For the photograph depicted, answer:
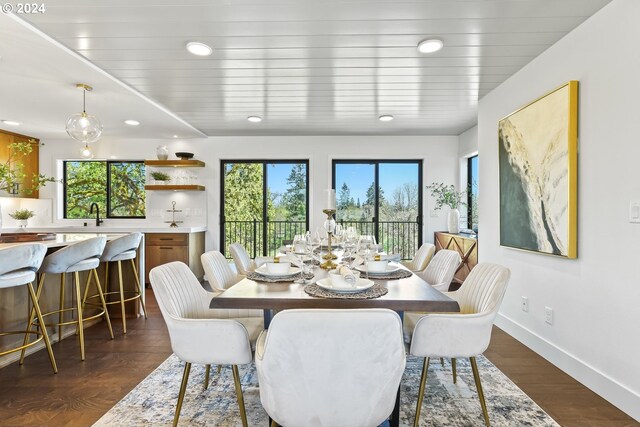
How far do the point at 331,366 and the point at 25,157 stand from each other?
6229mm

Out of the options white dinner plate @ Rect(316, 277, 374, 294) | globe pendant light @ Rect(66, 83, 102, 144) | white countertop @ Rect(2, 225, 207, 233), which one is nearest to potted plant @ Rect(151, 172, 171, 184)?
white countertop @ Rect(2, 225, 207, 233)

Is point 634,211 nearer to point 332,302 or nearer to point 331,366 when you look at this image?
point 332,302

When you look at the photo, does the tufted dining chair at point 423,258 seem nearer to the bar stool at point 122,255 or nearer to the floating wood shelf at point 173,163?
the bar stool at point 122,255

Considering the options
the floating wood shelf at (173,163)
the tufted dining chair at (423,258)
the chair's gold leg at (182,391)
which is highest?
the floating wood shelf at (173,163)

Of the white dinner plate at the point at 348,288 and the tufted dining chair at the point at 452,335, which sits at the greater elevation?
the white dinner plate at the point at 348,288

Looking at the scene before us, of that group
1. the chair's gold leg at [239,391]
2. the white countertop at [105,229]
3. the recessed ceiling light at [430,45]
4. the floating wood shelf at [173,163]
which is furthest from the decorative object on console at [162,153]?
the chair's gold leg at [239,391]

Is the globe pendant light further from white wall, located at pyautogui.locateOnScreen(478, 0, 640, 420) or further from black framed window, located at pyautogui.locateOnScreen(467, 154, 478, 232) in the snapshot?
black framed window, located at pyautogui.locateOnScreen(467, 154, 478, 232)

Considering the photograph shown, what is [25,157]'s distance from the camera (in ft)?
17.3

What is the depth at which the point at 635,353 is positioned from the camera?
1885 mm

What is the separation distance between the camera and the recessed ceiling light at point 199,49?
2.50 metres

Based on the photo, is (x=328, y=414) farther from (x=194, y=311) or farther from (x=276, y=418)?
(x=194, y=311)

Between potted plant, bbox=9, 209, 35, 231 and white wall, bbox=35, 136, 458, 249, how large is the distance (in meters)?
0.47

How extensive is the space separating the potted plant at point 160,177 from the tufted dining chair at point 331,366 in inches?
188

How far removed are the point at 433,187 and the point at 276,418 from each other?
15.5 ft
